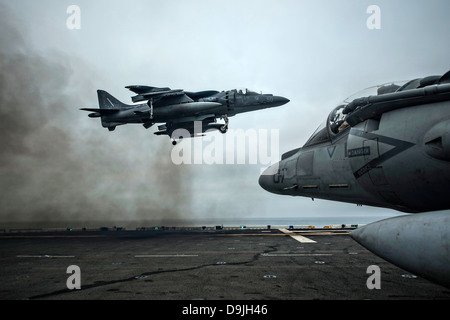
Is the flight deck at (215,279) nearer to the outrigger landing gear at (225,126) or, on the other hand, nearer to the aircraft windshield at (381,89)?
the aircraft windshield at (381,89)

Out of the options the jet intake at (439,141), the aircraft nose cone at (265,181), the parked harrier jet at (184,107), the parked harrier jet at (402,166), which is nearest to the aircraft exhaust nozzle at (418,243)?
the parked harrier jet at (402,166)

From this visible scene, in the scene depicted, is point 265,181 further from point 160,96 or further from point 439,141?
point 160,96

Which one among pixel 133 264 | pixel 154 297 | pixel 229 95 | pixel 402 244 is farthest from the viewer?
pixel 229 95

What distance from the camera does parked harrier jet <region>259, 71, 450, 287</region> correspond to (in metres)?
4.93

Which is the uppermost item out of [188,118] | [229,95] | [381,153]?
[229,95]

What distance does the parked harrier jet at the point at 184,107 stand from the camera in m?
33.9

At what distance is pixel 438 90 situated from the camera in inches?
215

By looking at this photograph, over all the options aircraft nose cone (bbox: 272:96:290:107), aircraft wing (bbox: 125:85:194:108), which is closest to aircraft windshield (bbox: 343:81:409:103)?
aircraft nose cone (bbox: 272:96:290:107)

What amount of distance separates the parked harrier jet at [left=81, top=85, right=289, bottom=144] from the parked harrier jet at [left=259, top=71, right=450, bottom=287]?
26.3m

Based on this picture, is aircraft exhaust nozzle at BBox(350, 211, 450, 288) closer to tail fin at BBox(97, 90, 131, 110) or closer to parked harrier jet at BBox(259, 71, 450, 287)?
parked harrier jet at BBox(259, 71, 450, 287)
